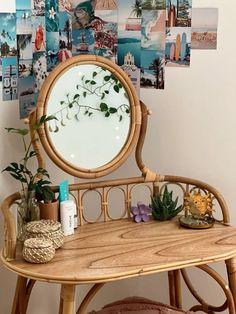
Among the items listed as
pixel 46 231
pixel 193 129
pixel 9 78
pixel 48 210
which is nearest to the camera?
pixel 46 231

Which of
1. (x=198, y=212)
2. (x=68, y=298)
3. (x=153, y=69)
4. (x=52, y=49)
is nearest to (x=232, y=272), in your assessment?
(x=198, y=212)

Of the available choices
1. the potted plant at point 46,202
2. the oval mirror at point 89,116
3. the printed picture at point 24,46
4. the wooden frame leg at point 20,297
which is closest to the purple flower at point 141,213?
the oval mirror at point 89,116

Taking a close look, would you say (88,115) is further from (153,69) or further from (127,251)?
(127,251)

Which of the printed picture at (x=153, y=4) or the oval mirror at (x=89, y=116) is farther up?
the printed picture at (x=153, y=4)

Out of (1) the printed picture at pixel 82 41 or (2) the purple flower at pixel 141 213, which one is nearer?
(2) the purple flower at pixel 141 213

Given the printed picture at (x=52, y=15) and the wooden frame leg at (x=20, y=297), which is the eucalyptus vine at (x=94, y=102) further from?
the wooden frame leg at (x=20, y=297)

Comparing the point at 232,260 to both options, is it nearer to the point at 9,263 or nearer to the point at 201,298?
the point at 201,298

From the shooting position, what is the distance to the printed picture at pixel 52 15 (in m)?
2.14

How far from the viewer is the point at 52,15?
7.12 ft

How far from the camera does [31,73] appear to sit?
6.79 feet

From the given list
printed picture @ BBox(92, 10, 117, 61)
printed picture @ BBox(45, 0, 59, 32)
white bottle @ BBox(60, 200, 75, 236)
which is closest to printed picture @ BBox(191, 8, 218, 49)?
printed picture @ BBox(92, 10, 117, 61)

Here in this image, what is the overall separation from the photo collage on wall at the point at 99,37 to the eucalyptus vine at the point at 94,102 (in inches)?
7.9

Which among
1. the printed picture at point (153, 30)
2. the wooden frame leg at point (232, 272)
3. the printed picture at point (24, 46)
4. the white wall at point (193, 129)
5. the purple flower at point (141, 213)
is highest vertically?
the printed picture at point (153, 30)

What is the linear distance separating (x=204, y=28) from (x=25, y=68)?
667 mm
